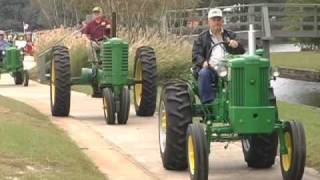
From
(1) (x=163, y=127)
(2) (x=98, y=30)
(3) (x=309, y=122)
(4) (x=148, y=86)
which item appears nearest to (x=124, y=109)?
(4) (x=148, y=86)

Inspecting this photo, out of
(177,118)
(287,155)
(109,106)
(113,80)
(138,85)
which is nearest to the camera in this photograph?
(287,155)

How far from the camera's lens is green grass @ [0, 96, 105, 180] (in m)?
7.60

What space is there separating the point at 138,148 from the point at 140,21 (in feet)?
62.3

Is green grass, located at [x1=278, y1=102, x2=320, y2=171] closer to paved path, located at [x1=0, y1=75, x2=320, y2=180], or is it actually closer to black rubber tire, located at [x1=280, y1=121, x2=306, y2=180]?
paved path, located at [x1=0, y1=75, x2=320, y2=180]

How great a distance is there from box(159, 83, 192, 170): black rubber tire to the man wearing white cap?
0.22 metres

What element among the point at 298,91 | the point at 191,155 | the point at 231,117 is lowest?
the point at 298,91

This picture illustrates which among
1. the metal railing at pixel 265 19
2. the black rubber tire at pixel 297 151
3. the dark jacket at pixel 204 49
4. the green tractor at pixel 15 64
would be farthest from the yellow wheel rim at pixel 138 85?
the metal railing at pixel 265 19

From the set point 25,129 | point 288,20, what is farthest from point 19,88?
point 288,20

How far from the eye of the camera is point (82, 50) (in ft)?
72.8

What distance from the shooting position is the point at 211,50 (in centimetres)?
844

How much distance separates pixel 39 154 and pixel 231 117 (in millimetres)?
2410

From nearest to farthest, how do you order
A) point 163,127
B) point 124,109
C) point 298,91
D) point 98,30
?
point 163,127 → point 124,109 → point 98,30 → point 298,91

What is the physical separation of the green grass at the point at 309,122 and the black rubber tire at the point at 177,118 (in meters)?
1.63

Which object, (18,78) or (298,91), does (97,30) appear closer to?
(18,78)
